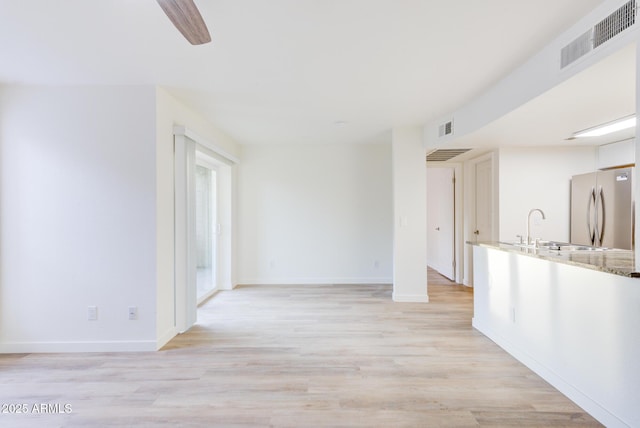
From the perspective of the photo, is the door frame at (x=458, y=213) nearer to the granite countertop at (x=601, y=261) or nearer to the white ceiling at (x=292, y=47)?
the white ceiling at (x=292, y=47)

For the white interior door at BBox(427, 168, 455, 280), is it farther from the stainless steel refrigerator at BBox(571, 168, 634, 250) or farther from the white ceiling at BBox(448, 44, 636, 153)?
the stainless steel refrigerator at BBox(571, 168, 634, 250)

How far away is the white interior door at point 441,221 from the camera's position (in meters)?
5.91

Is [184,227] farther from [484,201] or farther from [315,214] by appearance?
[484,201]

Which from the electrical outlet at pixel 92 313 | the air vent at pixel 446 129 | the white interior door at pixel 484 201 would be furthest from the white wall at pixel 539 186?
the electrical outlet at pixel 92 313

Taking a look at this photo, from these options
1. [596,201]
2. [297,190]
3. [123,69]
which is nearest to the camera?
[123,69]

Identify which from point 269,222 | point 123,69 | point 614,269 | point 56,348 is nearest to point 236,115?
point 123,69

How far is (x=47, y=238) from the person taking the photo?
9.64 feet

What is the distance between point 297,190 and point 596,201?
4238 mm

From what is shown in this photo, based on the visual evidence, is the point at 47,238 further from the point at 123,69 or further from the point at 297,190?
the point at 297,190

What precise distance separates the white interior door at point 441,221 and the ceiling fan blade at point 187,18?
17.0 ft

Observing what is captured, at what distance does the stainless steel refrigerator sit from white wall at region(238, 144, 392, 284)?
2.68 m

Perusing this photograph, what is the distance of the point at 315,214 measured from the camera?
569 cm

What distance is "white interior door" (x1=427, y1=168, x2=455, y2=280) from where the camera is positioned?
5.91 m

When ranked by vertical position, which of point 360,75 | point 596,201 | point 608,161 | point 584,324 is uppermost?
point 360,75
